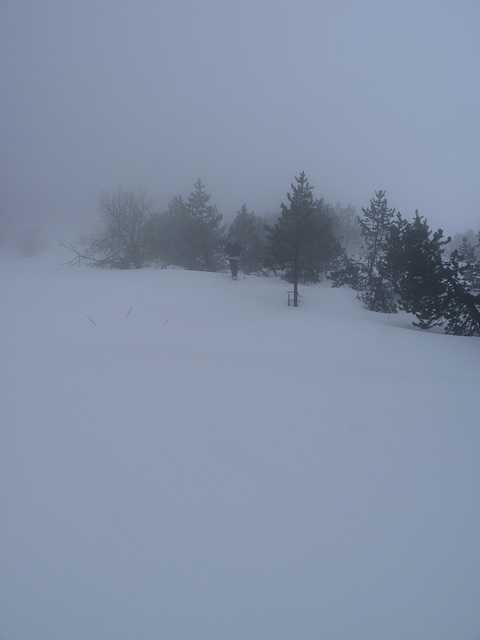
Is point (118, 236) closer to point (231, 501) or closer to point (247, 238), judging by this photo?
point (247, 238)

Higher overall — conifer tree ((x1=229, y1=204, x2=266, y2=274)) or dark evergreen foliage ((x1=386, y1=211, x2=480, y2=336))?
conifer tree ((x1=229, y1=204, x2=266, y2=274))

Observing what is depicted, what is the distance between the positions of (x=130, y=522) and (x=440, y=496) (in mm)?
2162

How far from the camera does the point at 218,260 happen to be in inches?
1118

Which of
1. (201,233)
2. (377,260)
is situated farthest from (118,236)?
(377,260)

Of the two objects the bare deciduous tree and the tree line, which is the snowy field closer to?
the tree line

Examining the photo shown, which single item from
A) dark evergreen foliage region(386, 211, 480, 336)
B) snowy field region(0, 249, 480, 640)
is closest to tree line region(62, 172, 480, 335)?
dark evergreen foliage region(386, 211, 480, 336)

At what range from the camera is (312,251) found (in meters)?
19.4

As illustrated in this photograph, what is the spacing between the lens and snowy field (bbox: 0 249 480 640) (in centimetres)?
146

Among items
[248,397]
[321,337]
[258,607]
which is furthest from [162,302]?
[258,607]

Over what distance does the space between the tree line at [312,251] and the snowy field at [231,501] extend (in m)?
9.24

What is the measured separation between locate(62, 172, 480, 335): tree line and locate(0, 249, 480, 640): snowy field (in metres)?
9.24

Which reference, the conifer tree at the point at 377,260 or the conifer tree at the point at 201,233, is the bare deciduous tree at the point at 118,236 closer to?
the conifer tree at the point at 201,233

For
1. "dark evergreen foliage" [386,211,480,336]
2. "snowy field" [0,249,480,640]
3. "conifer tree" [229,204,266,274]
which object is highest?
"conifer tree" [229,204,266,274]

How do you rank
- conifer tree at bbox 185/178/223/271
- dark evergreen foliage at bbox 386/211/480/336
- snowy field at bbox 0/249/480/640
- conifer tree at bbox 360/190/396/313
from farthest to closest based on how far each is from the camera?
conifer tree at bbox 185/178/223/271 < conifer tree at bbox 360/190/396/313 < dark evergreen foliage at bbox 386/211/480/336 < snowy field at bbox 0/249/480/640
